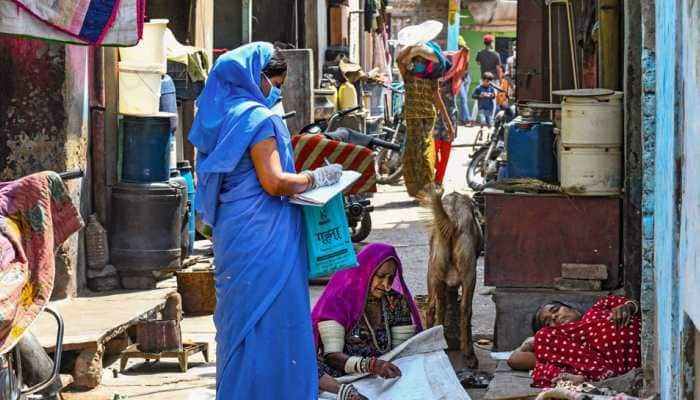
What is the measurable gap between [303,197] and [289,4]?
13.5 metres

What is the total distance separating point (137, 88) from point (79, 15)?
7.01ft

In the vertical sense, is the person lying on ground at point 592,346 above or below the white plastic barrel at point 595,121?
below

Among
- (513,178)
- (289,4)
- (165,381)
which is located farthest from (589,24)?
(289,4)

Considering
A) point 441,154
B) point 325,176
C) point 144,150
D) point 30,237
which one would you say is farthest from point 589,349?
point 441,154

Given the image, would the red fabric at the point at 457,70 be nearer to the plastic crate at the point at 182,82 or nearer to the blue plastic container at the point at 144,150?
the plastic crate at the point at 182,82

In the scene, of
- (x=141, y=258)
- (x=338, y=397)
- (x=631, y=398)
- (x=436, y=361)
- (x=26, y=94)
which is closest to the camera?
(x=631, y=398)

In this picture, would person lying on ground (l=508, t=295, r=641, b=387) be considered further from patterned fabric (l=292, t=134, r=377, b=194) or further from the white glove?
patterned fabric (l=292, t=134, r=377, b=194)

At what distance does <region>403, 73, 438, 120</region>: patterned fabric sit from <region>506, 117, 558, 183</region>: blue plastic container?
5898 millimetres

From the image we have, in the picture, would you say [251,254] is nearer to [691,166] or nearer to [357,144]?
[691,166]

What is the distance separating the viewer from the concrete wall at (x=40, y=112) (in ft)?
27.8

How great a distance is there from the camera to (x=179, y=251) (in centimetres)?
955

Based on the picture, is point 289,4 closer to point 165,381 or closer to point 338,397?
point 165,381

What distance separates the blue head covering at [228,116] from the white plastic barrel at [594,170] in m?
2.47

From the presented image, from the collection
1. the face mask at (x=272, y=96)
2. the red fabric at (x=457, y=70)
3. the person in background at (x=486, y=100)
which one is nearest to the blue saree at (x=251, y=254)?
the face mask at (x=272, y=96)
